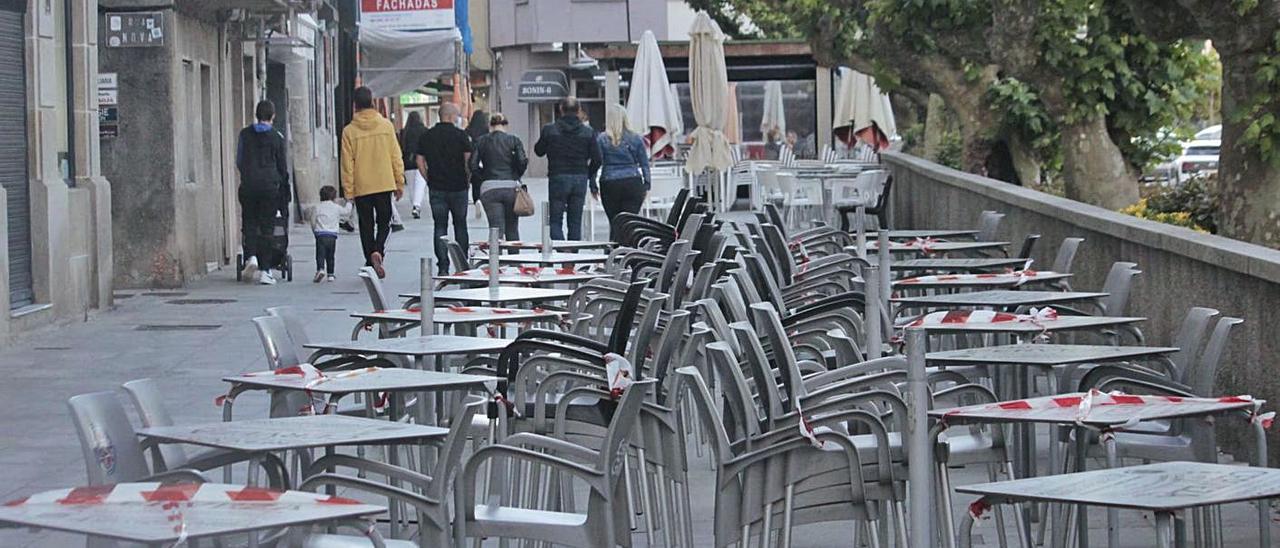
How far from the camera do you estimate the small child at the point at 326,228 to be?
62.6 feet

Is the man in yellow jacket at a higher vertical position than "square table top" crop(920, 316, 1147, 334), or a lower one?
higher

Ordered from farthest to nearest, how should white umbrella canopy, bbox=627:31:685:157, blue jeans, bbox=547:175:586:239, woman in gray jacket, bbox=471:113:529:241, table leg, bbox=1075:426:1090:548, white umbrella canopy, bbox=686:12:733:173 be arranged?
white umbrella canopy, bbox=686:12:733:173 < white umbrella canopy, bbox=627:31:685:157 < blue jeans, bbox=547:175:586:239 < woman in gray jacket, bbox=471:113:529:241 < table leg, bbox=1075:426:1090:548

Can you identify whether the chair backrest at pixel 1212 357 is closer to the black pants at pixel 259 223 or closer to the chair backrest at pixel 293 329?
the chair backrest at pixel 293 329

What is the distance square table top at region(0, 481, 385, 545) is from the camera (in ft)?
14.0

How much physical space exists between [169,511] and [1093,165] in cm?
1436

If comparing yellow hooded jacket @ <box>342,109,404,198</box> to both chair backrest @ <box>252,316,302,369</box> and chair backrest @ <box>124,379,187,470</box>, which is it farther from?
chair backrest @ <box>124,379,187,470</box>

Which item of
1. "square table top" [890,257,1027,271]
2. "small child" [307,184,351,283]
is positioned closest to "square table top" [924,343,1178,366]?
"square table top" [890,257,1027,271]

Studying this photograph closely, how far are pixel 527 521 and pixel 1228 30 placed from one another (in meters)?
7.33

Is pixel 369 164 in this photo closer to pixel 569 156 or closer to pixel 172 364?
pixel 569 156

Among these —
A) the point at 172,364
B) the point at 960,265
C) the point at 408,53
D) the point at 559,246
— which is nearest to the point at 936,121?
the point at 408,53

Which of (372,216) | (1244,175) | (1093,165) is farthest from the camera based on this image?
(372,216)

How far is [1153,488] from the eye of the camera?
458 cm

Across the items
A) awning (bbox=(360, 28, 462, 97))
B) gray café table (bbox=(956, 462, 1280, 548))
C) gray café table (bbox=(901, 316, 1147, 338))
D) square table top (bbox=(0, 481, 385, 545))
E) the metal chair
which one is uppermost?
awning (bbox=(360, 28, 462, 97))

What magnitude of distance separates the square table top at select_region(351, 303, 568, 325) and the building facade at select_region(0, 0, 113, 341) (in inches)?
223
